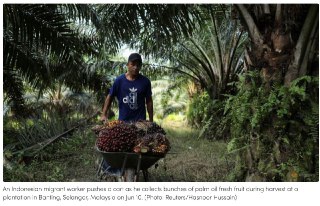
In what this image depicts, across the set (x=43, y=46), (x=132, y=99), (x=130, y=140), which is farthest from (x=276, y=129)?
(x=43, y=46)

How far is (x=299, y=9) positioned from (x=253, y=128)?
134 centimetres

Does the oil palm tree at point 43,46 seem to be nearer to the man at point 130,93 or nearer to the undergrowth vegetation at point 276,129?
the man at point 130,93

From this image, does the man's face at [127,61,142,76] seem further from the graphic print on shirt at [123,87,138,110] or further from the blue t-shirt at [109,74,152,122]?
the graphic print on shirt at [123,87,138,110]

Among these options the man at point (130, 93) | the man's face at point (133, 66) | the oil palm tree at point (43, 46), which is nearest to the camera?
the man's face at point (133, 66)

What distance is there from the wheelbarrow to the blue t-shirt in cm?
84

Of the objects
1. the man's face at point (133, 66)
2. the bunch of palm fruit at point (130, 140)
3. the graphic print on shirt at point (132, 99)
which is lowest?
the bunch of palm fruit at point (130, 140)

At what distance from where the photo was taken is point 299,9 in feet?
13.4

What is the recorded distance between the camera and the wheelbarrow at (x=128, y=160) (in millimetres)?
3961

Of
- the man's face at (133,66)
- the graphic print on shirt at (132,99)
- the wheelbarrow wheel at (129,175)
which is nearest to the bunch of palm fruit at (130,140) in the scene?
the wheelbarrow wheel at (129,175)

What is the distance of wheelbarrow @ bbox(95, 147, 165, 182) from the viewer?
3.96m

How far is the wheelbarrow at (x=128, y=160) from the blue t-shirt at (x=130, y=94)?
0.84 metres

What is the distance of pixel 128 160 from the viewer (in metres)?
4.11
